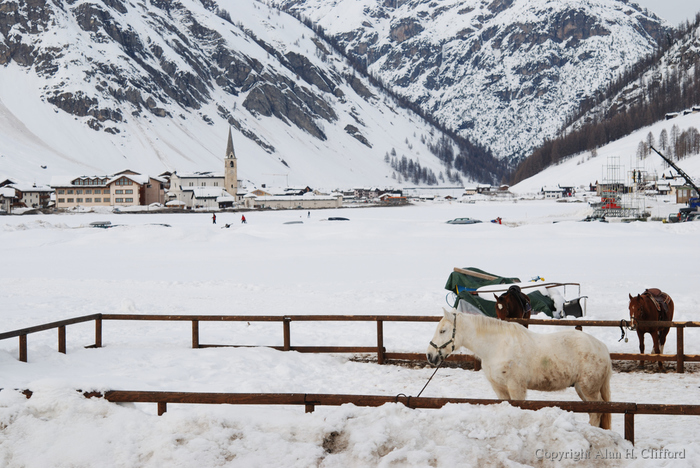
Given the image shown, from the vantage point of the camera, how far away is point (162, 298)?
21.4 metres

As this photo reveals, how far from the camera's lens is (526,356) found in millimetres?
7141

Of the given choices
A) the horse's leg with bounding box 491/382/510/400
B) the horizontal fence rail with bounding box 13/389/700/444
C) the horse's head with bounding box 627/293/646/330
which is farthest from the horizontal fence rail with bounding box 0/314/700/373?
the horizontal fence rail with bounding box 13/389/700/444

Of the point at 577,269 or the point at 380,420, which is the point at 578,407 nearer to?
the point at 380,420

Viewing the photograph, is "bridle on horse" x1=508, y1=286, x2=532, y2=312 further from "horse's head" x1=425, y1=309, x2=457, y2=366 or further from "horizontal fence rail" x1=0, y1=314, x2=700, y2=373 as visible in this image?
"horse's head" x1=425, y1=309, x2=457, y2=366

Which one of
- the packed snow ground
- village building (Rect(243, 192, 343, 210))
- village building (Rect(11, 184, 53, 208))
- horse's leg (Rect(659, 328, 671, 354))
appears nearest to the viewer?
the packed snow ground

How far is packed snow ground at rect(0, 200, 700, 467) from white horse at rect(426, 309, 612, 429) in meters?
0.92

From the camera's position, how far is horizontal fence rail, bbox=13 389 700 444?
Answer: 569 centimetres

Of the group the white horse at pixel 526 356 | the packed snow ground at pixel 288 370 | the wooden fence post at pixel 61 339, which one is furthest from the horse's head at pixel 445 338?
the wooden fence post at pixel 61 339

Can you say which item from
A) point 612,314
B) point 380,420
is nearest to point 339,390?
point 380,420

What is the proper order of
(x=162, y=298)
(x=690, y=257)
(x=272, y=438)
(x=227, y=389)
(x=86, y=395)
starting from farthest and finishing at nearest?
(x=690, y=257) < (x=162, y=298) < (x=227, y=389) < (x=86, y=395) < (x=272, y=438)

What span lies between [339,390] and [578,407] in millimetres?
5030

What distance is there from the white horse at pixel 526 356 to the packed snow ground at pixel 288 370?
92 cm

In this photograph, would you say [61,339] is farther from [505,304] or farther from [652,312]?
[652,312]

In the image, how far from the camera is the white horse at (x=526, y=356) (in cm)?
704
